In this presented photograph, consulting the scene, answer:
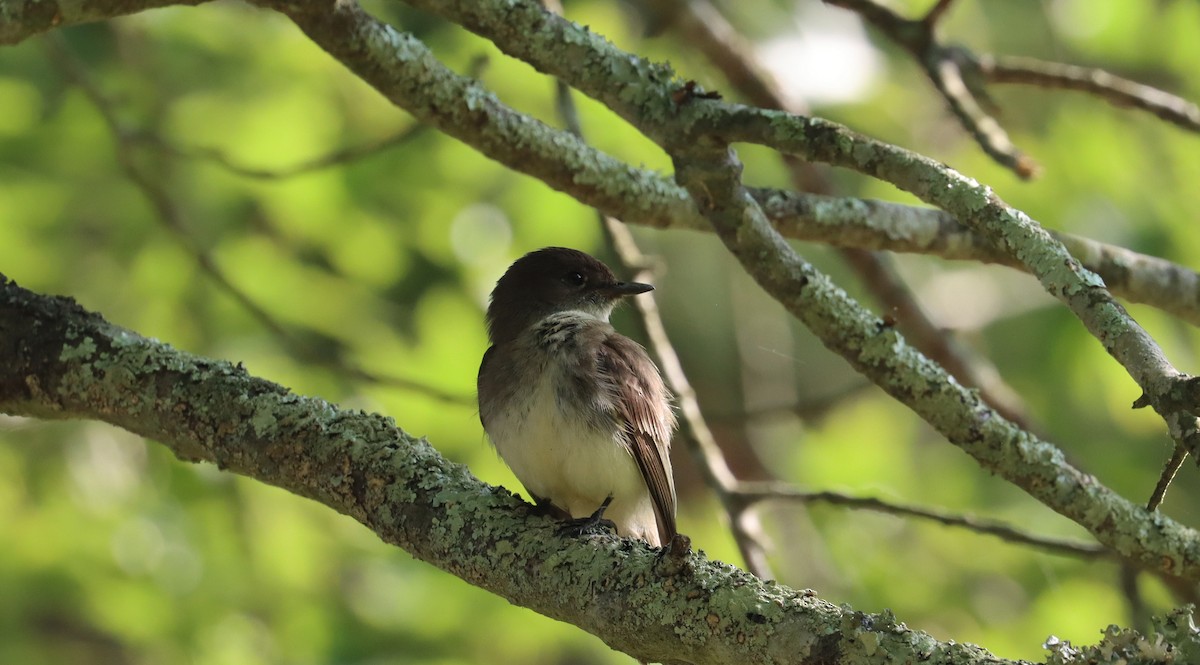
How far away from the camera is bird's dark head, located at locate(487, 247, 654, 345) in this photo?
510 centimetres

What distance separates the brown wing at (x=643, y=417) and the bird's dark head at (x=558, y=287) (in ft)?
1.84

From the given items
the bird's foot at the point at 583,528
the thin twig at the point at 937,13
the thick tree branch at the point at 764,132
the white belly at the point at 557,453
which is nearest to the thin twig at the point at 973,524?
the white belly at the point at 557,453

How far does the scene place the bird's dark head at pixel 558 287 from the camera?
510 cm

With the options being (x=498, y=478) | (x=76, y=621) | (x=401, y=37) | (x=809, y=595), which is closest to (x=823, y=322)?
(x=809, y=595)

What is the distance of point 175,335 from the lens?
5867 mm

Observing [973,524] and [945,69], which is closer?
[973,524]

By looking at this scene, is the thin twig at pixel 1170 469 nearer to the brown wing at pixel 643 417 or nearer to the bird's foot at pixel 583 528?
the bird's foot at pixel 583 528

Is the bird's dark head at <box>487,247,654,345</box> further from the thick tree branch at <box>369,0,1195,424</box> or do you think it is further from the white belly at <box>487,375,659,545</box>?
the thick tree branch at <box>369,0,1195,424</box>

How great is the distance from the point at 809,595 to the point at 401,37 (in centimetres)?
211

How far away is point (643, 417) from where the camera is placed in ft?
14.4

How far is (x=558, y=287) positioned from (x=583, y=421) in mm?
1069

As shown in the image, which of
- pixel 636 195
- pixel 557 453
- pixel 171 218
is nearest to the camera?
pixel 636 195

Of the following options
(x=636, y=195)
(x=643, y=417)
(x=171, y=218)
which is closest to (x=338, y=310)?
(x=171, y=218)

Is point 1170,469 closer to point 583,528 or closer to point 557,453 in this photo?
point 583,528
